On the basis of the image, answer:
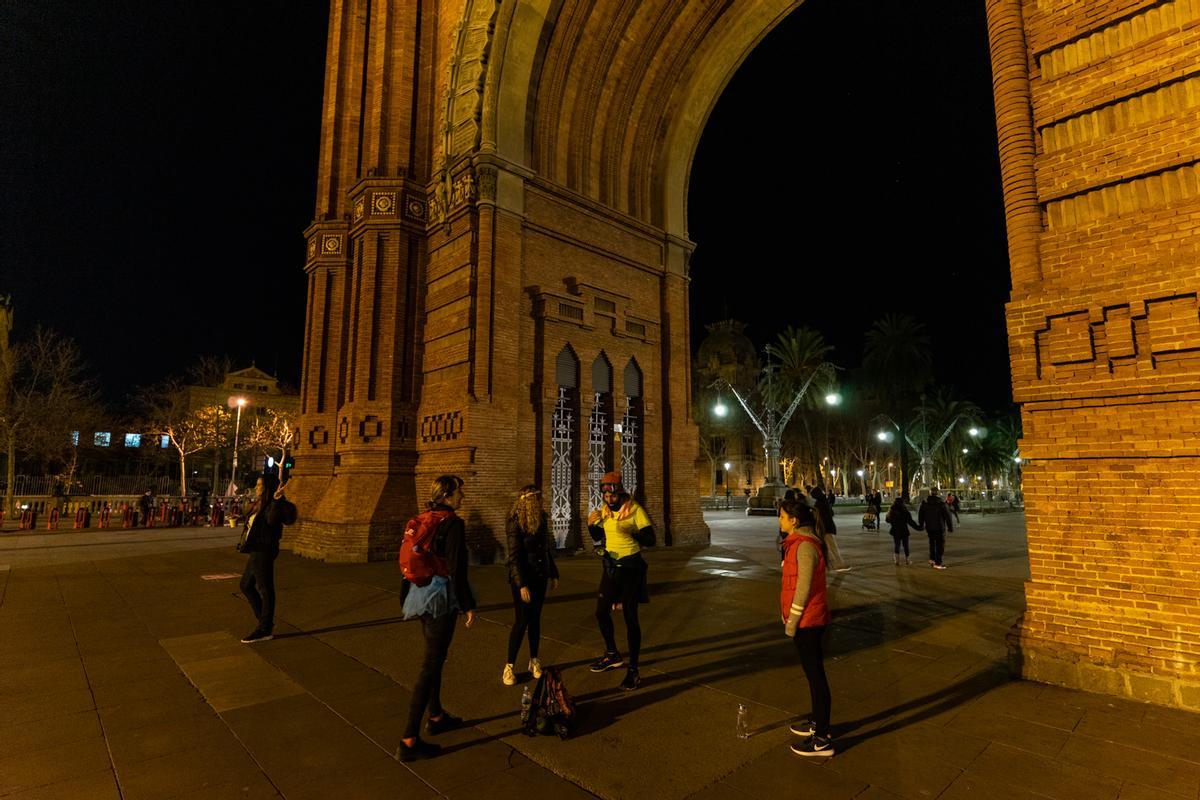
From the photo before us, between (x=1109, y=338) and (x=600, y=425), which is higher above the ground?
(x=600, y=425)

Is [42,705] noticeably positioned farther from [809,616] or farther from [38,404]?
[38,404]

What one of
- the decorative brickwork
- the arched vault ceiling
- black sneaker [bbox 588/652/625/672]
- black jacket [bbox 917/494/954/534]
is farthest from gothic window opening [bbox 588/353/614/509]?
the decorative brickwork

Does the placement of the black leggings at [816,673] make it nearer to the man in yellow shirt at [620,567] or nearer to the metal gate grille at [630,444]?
the man in yellow shirt at [620,567]

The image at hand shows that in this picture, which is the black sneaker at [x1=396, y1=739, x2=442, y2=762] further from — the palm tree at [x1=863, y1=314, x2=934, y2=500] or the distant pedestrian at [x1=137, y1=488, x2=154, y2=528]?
the palm tree at [x1=863, y1=314, x2=934, y2=500]

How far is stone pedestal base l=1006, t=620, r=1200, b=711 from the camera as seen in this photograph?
4.77m

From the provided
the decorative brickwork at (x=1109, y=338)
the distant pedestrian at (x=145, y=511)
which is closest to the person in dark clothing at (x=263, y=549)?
the decorative brickwork at (x=1109, y=338)

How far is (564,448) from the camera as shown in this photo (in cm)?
1541

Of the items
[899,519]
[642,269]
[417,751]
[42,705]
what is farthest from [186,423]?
[417,751]

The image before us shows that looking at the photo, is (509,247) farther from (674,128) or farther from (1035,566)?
(1035,566)

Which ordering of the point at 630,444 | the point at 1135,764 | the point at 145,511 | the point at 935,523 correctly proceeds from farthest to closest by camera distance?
the point at 145,511 < the point at 630,444 < the point at 935,523 < the point at 1135,764

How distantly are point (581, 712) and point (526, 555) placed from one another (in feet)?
4.57

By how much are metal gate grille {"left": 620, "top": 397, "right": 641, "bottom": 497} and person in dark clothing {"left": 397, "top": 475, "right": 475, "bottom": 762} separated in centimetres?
1196

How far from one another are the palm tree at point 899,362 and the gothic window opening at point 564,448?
3903cm

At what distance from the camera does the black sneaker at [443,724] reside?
4293mm
